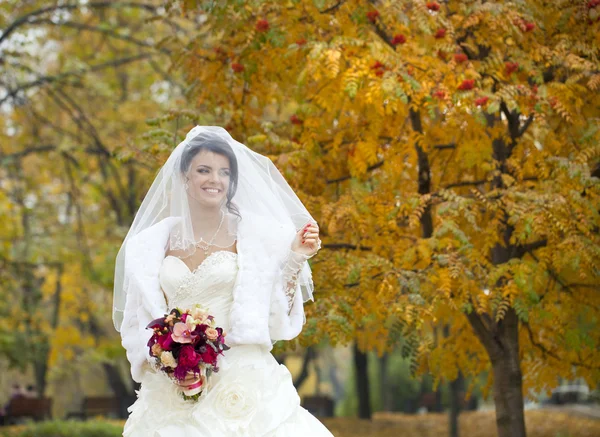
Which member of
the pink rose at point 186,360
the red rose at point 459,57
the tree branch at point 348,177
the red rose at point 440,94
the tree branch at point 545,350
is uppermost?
the red rose at point 459,57

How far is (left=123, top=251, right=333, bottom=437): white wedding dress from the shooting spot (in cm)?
419

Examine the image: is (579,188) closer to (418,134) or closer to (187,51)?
(418,134)

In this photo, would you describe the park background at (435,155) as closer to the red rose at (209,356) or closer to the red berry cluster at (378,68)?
the red berry cluster at (378,68)

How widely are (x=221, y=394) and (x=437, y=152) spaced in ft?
16.3

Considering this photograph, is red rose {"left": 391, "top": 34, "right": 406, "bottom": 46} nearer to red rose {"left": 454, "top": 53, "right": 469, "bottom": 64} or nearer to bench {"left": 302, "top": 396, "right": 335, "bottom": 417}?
red rose {"left": 454, "top": 53, "right": 469, "bottom": 64}

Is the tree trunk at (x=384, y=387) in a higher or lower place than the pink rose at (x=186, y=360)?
lower

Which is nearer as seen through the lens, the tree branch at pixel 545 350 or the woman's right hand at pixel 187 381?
the woman's right hand at pixel 187 381

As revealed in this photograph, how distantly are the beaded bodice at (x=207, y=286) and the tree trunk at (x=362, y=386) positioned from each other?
1180 centimetres

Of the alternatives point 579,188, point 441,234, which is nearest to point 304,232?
point 441,234

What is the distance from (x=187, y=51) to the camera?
8.07 metres

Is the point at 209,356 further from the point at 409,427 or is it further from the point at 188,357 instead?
the point at 409,427

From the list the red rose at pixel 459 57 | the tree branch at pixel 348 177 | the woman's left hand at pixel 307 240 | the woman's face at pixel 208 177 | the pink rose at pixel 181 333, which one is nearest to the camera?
the pink rose at pixel 181 333

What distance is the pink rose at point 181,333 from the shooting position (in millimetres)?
3920

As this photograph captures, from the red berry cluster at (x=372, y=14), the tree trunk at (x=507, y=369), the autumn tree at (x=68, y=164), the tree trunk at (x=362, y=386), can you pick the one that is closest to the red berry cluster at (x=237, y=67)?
the red berry cluster at (x=372, y=14)
